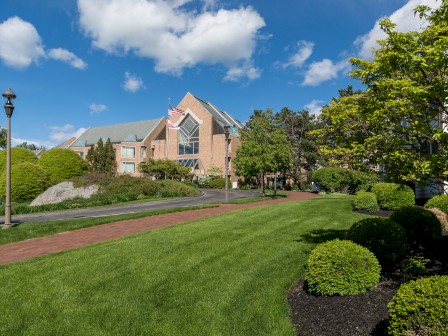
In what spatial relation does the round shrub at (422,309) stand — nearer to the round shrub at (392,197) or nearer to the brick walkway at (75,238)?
the brick walkway at (75,238)

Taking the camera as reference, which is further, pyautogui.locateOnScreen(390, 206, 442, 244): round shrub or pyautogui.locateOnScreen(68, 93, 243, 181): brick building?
pyautogui.locateOnScreen(68, 93, 243, 181): brick building

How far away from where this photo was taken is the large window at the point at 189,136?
184 feet

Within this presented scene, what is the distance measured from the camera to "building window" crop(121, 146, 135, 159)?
64562 millimetres

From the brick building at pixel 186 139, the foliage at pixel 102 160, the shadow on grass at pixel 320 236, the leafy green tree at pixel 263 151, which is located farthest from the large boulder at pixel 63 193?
the shadow on grass at pixel 320 236

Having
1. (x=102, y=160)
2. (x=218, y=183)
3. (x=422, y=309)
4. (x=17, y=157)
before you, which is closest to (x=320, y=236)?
(x=422, y=309)

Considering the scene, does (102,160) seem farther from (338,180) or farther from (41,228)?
(41,228)

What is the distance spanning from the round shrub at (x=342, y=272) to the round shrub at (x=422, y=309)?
4.86 feet

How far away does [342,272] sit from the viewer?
16.5 feet

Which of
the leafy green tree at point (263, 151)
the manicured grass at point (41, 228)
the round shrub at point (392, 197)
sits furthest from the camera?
the leafy green tree at point (263, 151)

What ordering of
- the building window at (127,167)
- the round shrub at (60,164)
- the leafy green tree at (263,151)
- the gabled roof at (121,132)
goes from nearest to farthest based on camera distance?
the leafy green tree at (263,151) < the round shrub at (60,164) < the building window at (127,167) < the gabled roof at (121,132)

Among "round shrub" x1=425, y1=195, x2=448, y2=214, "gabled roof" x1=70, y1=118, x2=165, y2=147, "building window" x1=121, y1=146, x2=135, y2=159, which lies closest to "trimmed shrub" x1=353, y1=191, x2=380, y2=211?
"round shrub" x1=425, y1=195, x2=448, y2=214

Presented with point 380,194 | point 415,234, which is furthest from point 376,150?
point 380,194

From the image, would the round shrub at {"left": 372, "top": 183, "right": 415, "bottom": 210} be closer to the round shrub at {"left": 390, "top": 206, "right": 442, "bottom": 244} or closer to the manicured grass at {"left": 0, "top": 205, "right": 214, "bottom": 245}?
the round shrub at {"left": 390, "top": 206, "right": 442, "bottom": 244}

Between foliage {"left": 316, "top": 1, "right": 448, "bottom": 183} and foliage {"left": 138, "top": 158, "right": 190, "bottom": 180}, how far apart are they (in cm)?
4071
